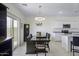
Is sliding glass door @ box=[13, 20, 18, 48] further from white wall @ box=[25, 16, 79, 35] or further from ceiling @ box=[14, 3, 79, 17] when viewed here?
white wall @ box=[25, 16, 79, 35]

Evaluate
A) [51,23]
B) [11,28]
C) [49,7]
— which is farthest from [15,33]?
[51,23]

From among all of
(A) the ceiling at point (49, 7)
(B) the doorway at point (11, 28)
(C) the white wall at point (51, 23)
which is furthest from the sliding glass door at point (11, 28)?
(C) the white wall at point (51, 23)

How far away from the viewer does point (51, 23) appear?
10.0 meters

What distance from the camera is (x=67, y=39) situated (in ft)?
18.5

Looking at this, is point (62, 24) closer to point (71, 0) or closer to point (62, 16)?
point (62, 16)

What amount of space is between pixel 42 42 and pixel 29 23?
16.6ft

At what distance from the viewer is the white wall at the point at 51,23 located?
9.98 metres

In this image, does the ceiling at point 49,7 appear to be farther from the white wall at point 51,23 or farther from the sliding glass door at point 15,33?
the white wall at point 51,23

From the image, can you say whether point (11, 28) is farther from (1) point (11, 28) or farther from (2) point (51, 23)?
(2) point (51, 23)

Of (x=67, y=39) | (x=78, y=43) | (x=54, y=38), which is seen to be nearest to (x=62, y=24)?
(x=54, y=38)

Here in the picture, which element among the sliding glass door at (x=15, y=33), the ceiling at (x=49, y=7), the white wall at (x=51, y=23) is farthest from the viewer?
the white wall at (x=51, y=23)

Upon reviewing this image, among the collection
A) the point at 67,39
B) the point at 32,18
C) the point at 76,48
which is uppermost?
the point at 32,18

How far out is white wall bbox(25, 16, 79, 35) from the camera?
998 cm

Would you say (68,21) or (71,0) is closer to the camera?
(71,0)
